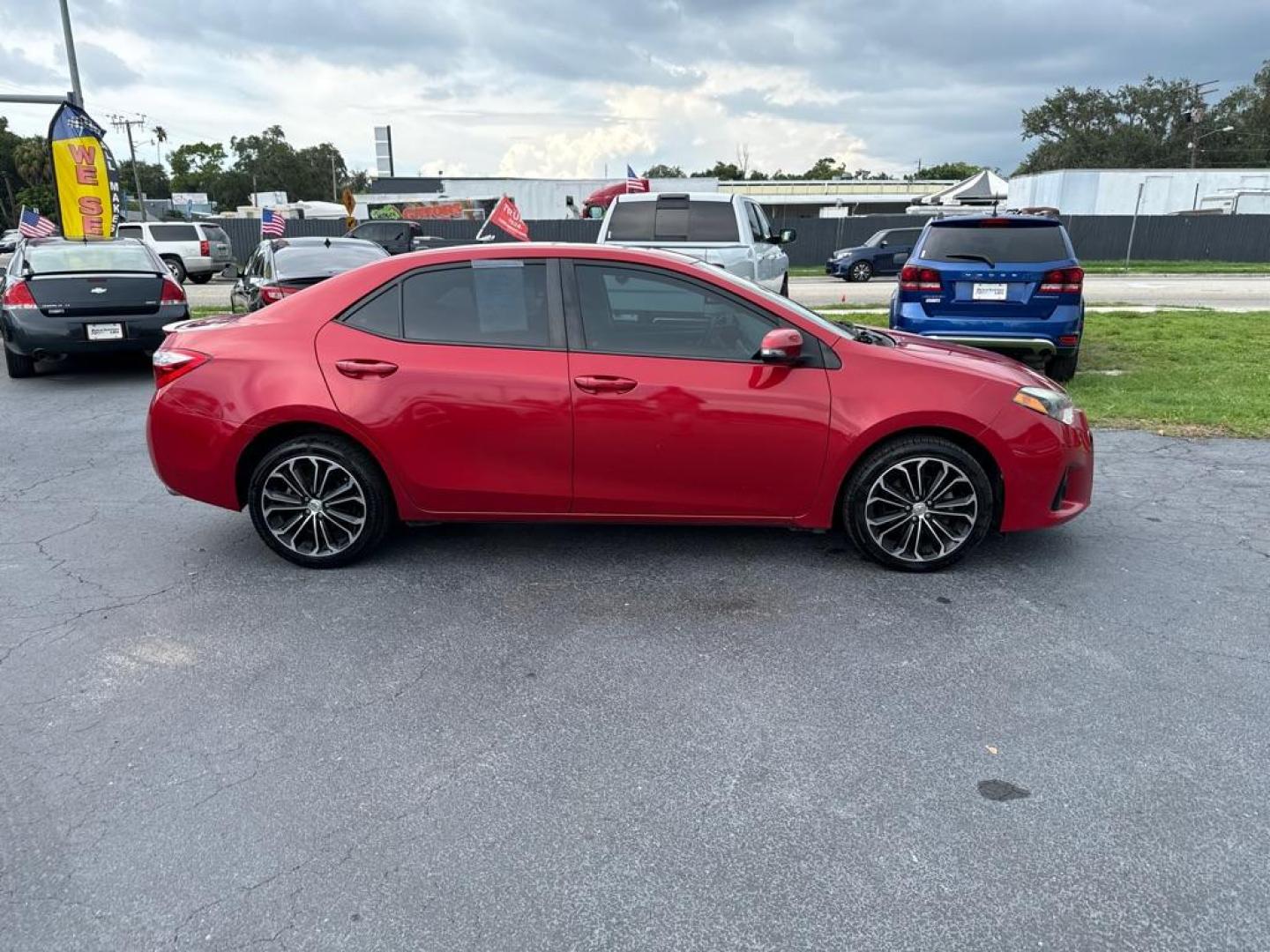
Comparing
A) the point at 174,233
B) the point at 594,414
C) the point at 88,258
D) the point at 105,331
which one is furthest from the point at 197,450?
the point at 174,233

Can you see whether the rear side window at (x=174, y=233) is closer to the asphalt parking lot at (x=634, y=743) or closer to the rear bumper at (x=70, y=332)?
the rear bumper at (x=70, y=332)

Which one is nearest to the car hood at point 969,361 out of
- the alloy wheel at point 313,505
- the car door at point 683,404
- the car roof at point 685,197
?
the car door at point 683,404

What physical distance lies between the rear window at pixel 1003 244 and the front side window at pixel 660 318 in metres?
4.90

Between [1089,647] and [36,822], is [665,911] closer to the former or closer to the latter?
[36,822]

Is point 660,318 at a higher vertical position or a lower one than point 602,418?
higher

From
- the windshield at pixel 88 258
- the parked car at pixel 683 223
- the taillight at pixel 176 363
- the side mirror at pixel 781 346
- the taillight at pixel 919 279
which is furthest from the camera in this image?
the parked car at pixel 683 223

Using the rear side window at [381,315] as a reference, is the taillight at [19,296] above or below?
below

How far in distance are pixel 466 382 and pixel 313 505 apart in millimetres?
1049

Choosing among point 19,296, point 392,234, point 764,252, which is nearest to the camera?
point 19,296

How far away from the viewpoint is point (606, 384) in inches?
171

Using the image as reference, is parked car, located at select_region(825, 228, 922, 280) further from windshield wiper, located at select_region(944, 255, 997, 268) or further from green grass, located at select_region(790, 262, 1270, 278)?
windshield wiper, located at select_region(944, 255, 997, 268)

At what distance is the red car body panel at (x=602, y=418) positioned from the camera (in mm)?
4352

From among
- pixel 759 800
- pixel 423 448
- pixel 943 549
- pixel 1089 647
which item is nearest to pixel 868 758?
pixel 759 800

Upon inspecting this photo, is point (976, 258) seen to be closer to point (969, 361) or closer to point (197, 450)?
point (969, 361)
